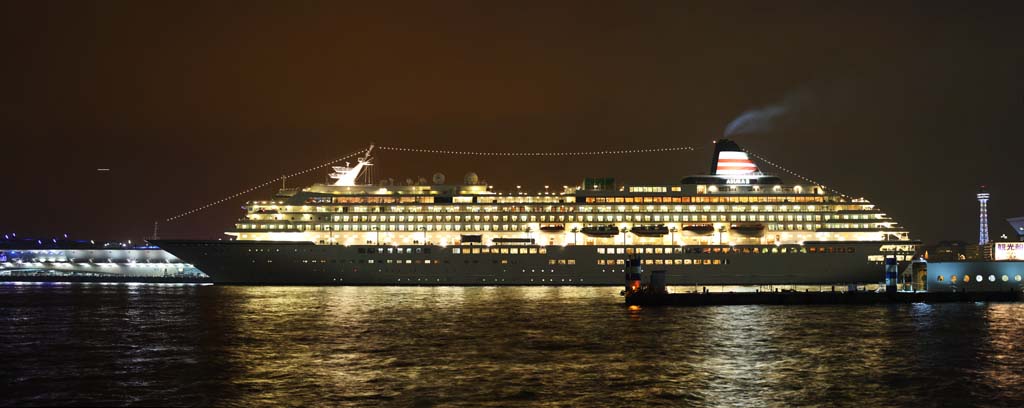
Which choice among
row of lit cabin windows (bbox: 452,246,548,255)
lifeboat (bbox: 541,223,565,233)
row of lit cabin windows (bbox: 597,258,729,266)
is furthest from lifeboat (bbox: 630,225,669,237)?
row of lit cabin windows (bbox: 452,246,548,255)

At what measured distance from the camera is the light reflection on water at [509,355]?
88.1ft

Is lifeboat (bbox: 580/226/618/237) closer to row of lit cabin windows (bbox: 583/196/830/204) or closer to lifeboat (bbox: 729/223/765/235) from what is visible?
row of lit cabin windows (bbox: 583/196/830/204)

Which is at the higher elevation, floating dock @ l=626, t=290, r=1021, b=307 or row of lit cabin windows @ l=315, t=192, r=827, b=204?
row of lit cabin windows @ l=315, t=192, r=827, b=204

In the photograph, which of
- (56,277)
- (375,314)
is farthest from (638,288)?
(56,277)

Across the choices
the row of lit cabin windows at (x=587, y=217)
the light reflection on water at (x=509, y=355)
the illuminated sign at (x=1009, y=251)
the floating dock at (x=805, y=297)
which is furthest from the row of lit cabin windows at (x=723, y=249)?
the light reflection on water at (x=509, y=355)

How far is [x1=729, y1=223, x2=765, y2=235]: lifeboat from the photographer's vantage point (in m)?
75.9

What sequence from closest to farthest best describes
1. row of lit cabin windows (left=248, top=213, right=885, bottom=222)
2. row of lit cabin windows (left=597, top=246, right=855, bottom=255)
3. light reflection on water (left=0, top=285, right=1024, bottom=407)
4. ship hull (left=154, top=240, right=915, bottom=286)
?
1. light reflection on water (left=0, top=285, right=1024, bottom=407)
2. ship hull (left=154, top=240, right=915, bottom=286)
3. row of lit cabin windows (left=597, top=246, right=855, bottom=255)
4. row of lit cabin windows (left=248, top=213, right=885, bottom=222)

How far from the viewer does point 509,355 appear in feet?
111

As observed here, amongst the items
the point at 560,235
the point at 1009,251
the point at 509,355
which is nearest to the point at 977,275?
the point at 1009,251

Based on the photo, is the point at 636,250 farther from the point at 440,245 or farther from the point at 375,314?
the point at 375,314

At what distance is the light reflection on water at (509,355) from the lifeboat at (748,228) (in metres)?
21.0

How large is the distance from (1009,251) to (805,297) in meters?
15.6

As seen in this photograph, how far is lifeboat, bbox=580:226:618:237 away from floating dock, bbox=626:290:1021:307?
19.0 meters

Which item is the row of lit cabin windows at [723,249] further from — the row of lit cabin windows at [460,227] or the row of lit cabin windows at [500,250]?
the row of lit cabin windows at [500,250]
